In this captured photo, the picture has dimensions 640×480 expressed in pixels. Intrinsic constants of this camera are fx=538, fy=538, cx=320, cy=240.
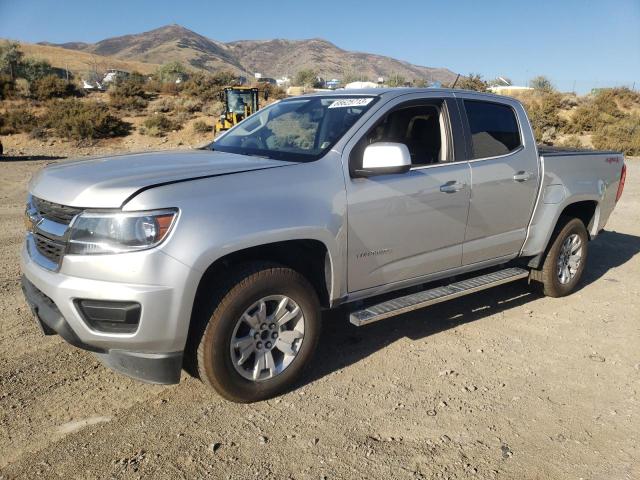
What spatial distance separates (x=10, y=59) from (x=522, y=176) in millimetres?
44293

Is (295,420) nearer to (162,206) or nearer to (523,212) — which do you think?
(162,206)

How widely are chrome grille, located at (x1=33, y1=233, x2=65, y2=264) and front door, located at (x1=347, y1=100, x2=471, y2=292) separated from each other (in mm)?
1740

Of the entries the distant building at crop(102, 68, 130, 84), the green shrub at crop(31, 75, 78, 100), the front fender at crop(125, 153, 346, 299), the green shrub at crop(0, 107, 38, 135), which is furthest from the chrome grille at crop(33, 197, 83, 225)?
the distant building at crop(102, 68, 130, 84)

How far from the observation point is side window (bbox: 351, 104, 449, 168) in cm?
427

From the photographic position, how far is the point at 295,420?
3256 mm

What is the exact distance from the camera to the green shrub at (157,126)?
25875 mm

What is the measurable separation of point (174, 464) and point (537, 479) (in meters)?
1.89

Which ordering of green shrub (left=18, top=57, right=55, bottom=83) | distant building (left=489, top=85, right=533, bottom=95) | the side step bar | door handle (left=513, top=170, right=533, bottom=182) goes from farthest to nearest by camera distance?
green shrub (left=18, top=57, right=55, bottom=83), distant building (left=489, top=85, right=533, bottom=95), door handle (left=513, top=170, right=533, bottom=182), the side step bar

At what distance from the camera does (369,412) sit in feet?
11.0

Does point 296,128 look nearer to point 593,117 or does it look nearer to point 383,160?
point 383,160

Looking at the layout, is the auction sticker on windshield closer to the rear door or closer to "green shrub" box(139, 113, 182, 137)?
the rear door

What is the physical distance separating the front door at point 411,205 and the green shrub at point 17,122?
2467cm

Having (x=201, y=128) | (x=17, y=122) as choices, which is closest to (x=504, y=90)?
(x=201, y=128)

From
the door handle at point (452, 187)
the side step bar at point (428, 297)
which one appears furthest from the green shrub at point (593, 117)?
the door handle at point (452, 187)
